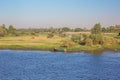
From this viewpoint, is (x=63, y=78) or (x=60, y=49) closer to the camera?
(x=63, y=78)

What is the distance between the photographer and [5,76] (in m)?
49.4

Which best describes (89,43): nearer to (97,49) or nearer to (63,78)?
(97,49)

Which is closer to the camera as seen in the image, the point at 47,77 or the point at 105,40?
the point at 47,77

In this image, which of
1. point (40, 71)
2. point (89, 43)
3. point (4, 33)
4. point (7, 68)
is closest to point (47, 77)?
point (40, 71)

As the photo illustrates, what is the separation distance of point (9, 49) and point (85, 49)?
2539 cm

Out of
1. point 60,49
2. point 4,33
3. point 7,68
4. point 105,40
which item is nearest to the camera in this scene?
point 7,68

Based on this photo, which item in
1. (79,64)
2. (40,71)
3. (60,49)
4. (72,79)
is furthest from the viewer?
(60,49)

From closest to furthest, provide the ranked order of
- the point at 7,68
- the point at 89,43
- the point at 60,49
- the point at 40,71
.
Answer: the point at 40,71
the point at 7,68
the point at 60,49
the point at 89,43

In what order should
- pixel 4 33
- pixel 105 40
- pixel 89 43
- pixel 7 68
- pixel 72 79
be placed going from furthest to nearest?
pixel 4 33 → pixel 105 40 → pixel 89 43 → pixel 7 68 → pixel 72 79

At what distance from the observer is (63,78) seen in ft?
158

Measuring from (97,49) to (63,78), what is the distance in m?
53.8

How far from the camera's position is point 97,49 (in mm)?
100500

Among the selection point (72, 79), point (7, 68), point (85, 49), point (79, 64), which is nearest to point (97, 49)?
point (85, 49)

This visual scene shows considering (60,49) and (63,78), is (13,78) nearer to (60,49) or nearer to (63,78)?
(63,78)
